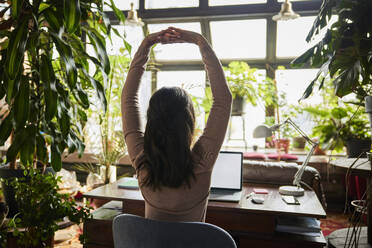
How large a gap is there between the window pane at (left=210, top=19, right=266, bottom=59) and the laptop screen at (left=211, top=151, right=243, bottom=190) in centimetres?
423

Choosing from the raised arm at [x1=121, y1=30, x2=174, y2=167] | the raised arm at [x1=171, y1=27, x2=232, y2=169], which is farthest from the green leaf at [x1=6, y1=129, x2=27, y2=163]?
the raised arm at [x1=171, y1=27, x2=232, y2=169]

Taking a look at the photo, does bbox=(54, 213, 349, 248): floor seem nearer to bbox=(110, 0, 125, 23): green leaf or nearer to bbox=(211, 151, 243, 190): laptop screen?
bbox=(211, 151, 243, 190): laptop screen

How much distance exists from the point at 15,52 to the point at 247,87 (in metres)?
3.87

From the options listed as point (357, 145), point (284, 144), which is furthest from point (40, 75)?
point (284, 144)

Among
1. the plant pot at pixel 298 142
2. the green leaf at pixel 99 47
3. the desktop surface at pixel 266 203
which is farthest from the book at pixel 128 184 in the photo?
the plant pot at pixel 298 142

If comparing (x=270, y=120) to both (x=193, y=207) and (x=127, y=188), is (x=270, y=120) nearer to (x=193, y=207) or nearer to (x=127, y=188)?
(x=127, y=188)

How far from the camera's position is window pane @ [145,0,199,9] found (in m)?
5.76

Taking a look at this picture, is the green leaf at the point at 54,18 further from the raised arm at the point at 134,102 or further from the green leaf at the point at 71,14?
the raised arm at the point at 134,102

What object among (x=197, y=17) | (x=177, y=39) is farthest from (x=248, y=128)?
(x=177, y=39)

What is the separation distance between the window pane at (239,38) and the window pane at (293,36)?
282 mm

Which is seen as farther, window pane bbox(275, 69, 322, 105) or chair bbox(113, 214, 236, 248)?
window pane bbox(275, 69, 322, 105)

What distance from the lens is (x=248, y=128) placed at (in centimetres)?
613

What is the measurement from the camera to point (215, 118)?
1132 mm

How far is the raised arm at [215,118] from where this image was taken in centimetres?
112
